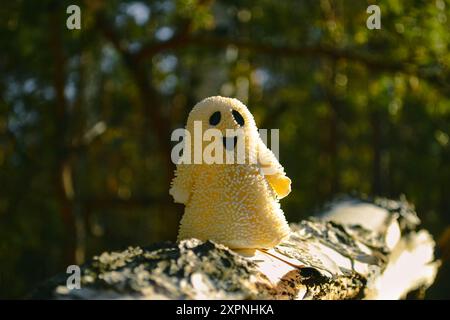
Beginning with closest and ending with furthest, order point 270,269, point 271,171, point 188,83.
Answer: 1. point 270,269
2. point 271,171
3. point 188,83

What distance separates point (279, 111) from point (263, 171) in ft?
15.1

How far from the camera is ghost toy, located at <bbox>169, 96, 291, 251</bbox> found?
146 cm

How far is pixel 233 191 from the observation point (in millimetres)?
1479

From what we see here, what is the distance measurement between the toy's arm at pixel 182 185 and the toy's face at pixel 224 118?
0.15m

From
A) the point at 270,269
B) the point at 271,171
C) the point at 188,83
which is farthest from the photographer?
the point at 188,83

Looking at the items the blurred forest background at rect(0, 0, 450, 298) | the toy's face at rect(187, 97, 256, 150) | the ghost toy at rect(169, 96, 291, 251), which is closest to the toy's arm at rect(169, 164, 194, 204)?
the ghost toy at rect(169, 96, 291, 251)

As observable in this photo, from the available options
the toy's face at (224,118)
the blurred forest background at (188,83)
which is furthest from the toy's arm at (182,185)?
the blurred forest background at (188,83)

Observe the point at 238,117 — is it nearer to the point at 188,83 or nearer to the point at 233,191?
the point at 233,191

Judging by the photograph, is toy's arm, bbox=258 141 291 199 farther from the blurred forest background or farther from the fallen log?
the blurred forest background

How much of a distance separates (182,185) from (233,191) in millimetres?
170

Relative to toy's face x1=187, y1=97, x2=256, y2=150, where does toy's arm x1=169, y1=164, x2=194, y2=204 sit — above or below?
below

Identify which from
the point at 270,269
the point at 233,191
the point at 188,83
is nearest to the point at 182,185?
the point at 233,191

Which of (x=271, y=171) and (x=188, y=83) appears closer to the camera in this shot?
(x=271, y=171)
